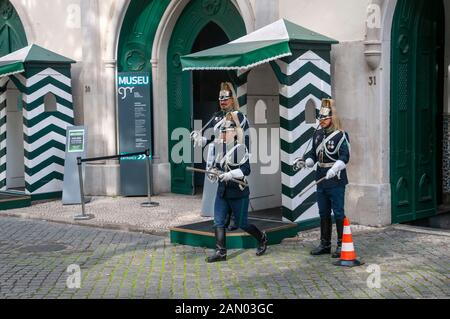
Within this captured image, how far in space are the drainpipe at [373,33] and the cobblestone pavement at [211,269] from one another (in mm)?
2370

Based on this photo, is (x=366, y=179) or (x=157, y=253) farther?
(x=366, y=179)

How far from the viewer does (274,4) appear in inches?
438

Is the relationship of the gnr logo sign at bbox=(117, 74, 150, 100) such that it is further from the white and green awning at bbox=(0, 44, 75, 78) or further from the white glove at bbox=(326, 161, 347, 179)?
the white glove at bbox=(326, 161, 347, 179)

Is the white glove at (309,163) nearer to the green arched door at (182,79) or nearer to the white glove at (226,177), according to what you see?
the white glove at (226,177)

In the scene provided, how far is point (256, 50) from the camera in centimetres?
924

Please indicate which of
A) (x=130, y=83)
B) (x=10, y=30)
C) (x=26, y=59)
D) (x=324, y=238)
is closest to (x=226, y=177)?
(x=324, y=238)

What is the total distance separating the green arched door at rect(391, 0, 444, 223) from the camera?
1038 centimetres

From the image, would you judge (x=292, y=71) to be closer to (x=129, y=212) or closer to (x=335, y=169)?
(x=335, y=169)

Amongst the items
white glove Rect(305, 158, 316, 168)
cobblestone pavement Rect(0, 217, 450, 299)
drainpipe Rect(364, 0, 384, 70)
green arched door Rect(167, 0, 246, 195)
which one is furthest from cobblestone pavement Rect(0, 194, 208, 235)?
drainpipe Rect(364, 0, 384, 70)

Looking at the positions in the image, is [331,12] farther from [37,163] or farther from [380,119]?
[37,163]

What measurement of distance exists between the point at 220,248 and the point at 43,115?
6655mm

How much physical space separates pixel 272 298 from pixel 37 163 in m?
8.09

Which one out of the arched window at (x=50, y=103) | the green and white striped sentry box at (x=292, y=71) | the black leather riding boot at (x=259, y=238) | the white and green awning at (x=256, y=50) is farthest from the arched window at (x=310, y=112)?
the arched window at (x=50, y=103)

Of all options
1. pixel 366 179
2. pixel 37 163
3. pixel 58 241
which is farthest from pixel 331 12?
pixel 37 163
